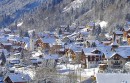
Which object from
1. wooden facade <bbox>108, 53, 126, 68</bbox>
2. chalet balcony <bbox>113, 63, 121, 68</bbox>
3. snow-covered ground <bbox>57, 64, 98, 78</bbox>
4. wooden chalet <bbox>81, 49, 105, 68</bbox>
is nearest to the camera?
snow-covered ground <bbox>57, 64, 98, 78</bbox>

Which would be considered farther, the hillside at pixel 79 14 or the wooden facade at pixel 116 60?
the hillside at pixel 79 14

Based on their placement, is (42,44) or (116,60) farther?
(42,44)

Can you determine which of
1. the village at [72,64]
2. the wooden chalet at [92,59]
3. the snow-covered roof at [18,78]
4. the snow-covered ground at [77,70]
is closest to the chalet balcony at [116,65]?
the village at [72,64]

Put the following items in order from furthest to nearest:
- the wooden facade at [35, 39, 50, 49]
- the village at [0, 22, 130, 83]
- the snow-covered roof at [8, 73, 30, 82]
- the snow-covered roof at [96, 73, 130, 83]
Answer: the wooden facade at [35, 39, 50, 49] < the snow-covered roof at [8, 73, 30, 82] < the village at [0, 22, 130, 83] < the snow-covered roof at [96, 73, 130, 83]

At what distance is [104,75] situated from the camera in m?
24.9

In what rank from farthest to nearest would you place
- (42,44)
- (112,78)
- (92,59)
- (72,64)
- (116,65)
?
(42,44) < (72,64) < (92,59) < (116,65) < (112,78)

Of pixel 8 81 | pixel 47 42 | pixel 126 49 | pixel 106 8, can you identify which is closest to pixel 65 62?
pixel 126 49

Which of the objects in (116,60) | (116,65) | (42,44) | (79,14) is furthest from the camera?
(79,14)

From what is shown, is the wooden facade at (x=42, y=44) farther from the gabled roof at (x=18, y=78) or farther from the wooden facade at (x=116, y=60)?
the gabled roof at (x=18, y=78)

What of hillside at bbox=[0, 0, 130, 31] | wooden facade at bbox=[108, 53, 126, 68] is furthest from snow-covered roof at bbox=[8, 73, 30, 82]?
hillside at bbox=[0, 0, 130, 31]

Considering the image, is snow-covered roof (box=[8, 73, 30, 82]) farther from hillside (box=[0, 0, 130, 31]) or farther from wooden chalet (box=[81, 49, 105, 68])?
hillside (box=[0, 0, 130, 31])

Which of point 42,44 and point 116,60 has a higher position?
point 42,44

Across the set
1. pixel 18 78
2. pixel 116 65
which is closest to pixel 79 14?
pixel 116 65

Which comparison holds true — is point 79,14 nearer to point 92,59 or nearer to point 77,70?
point 92,59
